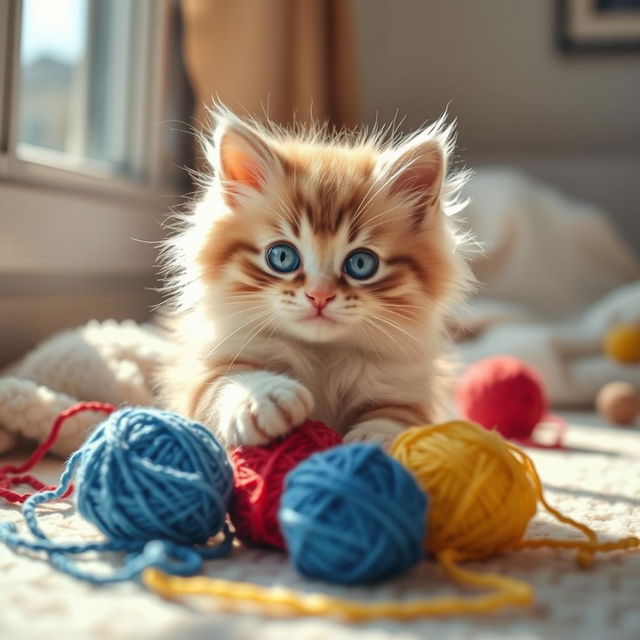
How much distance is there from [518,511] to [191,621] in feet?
1.32

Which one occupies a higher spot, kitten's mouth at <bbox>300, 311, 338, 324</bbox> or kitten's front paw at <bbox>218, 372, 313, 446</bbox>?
kitten's mouth at <bbox>300, 311, 338, 324</bbox>

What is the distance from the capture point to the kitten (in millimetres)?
→ 1157

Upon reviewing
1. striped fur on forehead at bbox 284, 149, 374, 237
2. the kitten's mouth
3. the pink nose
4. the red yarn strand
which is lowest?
the red yarn strand

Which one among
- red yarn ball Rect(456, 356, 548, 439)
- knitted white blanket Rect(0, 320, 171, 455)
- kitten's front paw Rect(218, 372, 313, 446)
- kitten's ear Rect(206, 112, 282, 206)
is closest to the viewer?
kitten's front paw Rect(218, 372, 313, 446)

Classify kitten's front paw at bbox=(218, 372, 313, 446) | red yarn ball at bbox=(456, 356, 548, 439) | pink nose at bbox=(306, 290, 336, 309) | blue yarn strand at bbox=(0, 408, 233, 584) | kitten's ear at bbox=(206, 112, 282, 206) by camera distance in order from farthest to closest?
red yarn ball at bbox=(456, 356, 548, 439) < kitten's ear at bbox=(206, 112, 282, 206) < pink nose at bbox=(306, 290, 336, 309) < kitten's front paw at bbox=(218, 372, 313, 446) < blue yarn strand at bbox=(0, 408, 233, 584)

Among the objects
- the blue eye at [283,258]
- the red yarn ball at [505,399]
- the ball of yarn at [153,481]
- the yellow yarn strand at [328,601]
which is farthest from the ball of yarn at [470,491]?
the red yarn ball at [505,399]

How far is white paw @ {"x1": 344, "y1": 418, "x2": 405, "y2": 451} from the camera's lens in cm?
110

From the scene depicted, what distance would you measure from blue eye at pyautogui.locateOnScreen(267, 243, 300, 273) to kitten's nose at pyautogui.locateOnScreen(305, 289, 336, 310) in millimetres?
69

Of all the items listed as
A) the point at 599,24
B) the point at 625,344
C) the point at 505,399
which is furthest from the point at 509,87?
the point at 505,399

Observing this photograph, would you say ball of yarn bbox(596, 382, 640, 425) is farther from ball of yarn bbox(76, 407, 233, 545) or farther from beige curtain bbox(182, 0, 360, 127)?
ball of yarn bbox(76, 407, 233, 545)

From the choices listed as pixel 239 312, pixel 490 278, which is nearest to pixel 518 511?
pixel 239 312

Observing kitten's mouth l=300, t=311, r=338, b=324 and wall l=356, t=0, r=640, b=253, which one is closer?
kitten's mouth l=300, t=311, r=338, b=324

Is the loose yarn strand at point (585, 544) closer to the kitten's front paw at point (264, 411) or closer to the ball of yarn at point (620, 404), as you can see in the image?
the kitten's front paw at point (264, 411)

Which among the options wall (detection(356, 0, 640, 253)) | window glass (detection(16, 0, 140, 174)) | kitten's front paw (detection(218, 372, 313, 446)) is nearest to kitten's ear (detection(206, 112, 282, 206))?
kitten's front paw (detection(218, 372, 313, 446))
